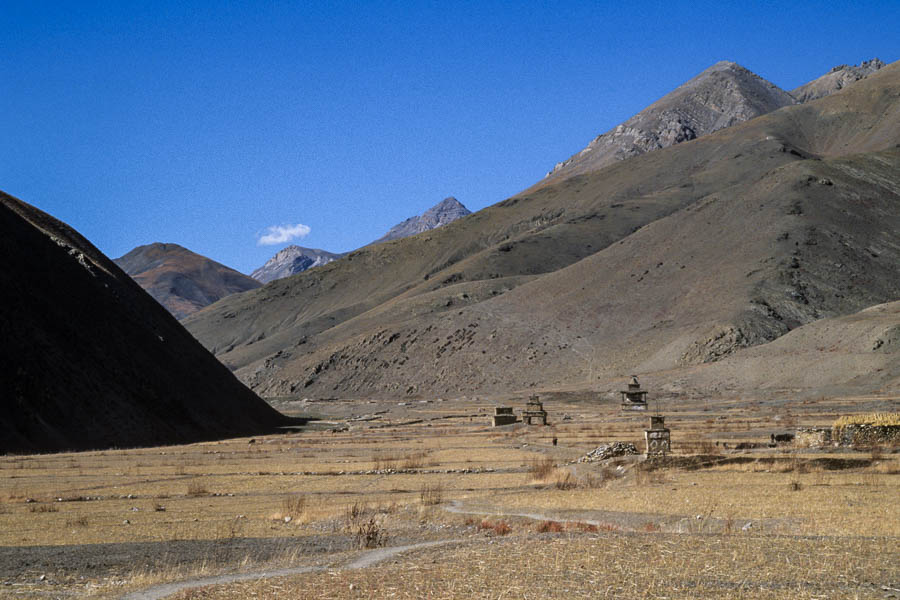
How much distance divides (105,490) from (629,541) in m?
17.3

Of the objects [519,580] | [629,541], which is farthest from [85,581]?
[629,541]

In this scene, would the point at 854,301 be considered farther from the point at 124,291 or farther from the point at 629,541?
the point at 629,541

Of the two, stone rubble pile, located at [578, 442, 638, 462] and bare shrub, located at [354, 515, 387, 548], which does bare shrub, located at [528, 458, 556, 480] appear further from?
bare shrub, located at [354, 515, 387, 548]

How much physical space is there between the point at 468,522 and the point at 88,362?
38.3m

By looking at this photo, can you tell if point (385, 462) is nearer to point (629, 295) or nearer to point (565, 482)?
point (565, 482)

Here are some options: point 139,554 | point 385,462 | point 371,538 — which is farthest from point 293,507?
point 385,462

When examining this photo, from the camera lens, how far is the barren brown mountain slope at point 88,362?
43.7 metres

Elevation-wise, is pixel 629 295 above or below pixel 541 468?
above

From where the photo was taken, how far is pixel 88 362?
48969 mm

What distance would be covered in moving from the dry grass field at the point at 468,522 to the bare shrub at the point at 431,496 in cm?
14

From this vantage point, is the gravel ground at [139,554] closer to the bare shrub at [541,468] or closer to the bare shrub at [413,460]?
the bare shrub at [541,468]

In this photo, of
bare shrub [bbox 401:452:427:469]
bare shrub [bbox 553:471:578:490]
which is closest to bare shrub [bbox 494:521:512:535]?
bare shrub [bbox 553:471:578:490]

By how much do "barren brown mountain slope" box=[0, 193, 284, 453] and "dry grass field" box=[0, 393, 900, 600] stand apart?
29.2 ft

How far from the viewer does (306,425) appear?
67375 mm
